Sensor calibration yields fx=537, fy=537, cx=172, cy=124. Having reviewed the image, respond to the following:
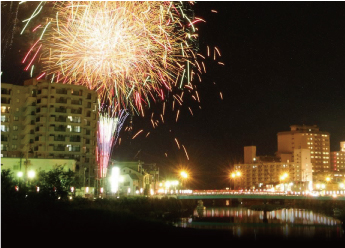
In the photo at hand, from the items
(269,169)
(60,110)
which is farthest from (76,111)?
(269,169)

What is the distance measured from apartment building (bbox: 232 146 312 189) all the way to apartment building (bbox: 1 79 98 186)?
82383 millimetres

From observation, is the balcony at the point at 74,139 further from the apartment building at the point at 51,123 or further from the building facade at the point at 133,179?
the building facade at the point at 133,179

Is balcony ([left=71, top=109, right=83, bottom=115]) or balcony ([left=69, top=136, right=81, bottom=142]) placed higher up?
balcony ([left=71, top=109, right=83, bottom=115])

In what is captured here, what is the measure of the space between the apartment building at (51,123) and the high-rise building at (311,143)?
111889mm

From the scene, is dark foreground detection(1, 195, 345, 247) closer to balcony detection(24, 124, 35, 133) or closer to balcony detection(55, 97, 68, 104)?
balcony detection(55, 97, 68, 104)

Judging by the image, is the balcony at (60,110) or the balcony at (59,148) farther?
the balcony at (60,110)

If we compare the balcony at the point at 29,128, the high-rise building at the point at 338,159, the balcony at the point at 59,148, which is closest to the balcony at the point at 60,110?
the balcony at the point at 29,128

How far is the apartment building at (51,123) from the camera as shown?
256 feet

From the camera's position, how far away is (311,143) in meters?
187

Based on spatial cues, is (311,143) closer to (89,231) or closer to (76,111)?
(76,111)

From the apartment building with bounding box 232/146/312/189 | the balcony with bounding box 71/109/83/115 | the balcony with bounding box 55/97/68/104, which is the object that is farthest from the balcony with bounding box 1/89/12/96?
the apartment building with bounding box 232/146/312/189

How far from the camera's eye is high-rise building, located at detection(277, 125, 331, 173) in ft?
607

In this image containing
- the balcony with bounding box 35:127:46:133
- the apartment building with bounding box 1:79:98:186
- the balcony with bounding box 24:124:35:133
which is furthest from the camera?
the balcony with bounding box 24:124:35:133

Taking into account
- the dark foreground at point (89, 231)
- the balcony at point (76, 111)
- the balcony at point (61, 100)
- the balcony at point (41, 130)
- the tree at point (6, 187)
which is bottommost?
the dark foreground at point (89, 231)
